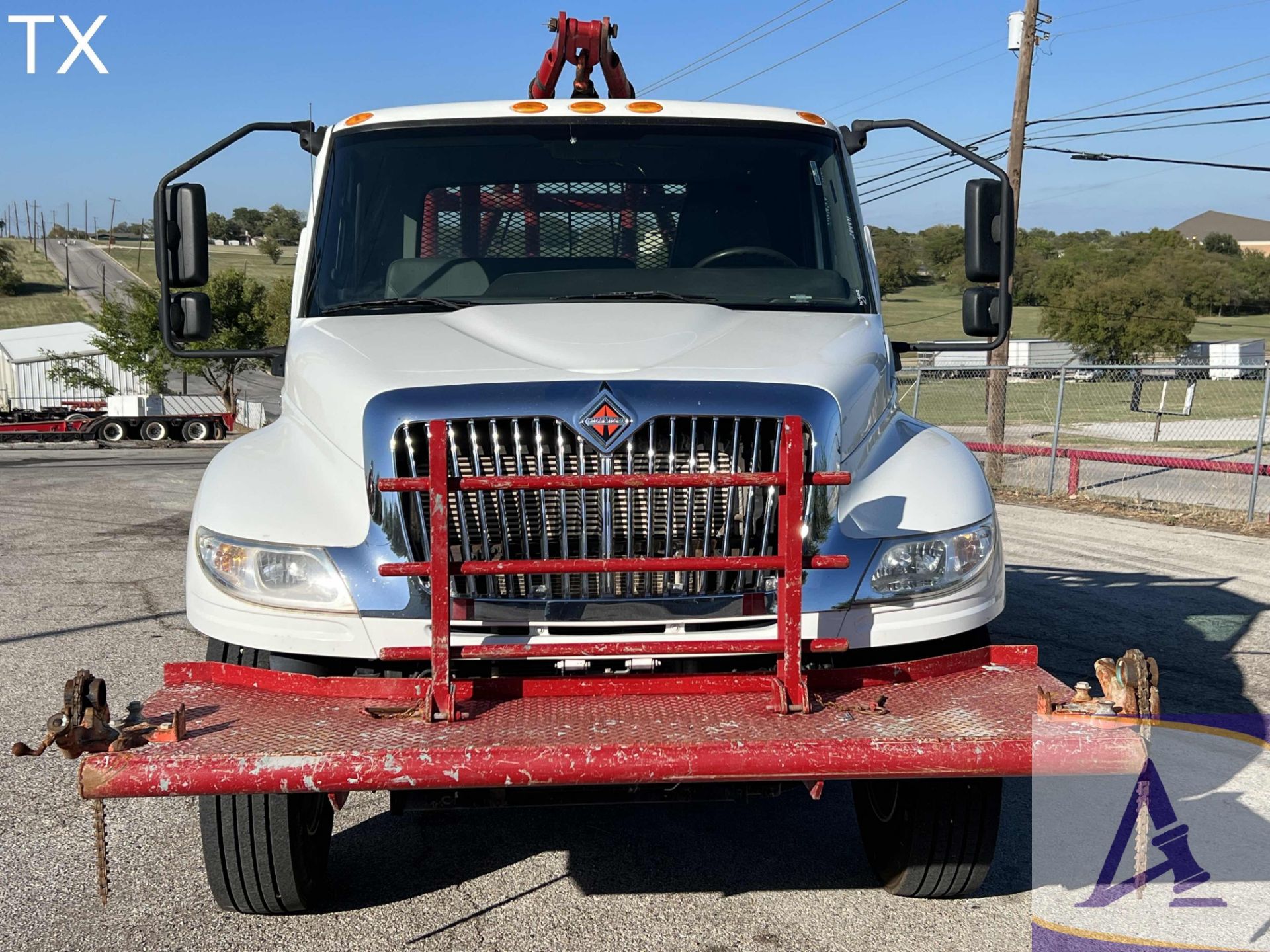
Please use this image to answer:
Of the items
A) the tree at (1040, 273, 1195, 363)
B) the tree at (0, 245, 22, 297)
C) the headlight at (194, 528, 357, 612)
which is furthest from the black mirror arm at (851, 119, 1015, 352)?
the tree at (0, 245, 22, 297)

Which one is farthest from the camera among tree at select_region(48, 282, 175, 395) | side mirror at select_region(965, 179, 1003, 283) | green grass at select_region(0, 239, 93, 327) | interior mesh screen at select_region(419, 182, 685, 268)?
green grass at select_region(0, 239, 93, 327)

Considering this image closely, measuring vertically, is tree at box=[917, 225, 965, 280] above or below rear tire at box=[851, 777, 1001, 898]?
above

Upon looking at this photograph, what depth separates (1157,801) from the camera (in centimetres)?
493

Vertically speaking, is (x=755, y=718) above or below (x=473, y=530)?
below

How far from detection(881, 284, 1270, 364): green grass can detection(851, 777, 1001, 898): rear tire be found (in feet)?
235

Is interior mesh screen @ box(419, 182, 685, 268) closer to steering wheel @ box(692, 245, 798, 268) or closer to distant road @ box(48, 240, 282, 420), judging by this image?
steering wheel @ box(692, 245, 798, 268)

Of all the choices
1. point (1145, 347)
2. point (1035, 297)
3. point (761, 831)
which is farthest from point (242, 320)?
point (1035, 297)

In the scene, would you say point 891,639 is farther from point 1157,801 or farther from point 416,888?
point 1157,801

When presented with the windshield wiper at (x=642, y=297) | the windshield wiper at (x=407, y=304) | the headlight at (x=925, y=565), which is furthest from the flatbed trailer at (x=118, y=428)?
the headlight at (x=925, y=565)

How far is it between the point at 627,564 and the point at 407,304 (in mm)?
1593

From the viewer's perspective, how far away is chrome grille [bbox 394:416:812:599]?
3416 millimetres

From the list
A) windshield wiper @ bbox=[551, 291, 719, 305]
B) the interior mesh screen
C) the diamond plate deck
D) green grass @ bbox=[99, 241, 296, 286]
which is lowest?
the diamond plate deck

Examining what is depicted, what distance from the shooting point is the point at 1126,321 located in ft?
209

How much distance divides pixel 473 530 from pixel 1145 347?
65634 millimetres
